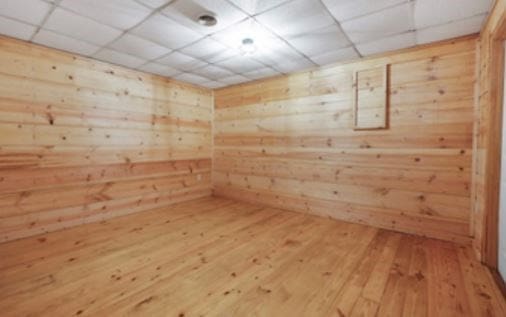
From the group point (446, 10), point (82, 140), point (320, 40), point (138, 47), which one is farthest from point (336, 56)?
point (82, 140)

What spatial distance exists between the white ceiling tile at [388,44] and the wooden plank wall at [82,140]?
3047mm

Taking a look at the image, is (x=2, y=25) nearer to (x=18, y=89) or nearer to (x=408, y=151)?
(x=18, y=89)

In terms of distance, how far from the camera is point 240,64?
3.49 metres

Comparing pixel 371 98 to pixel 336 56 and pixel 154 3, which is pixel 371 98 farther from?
pixel 154 3

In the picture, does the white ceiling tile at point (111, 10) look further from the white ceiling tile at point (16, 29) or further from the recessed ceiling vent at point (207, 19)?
the white ceiling tile at point (16, 29)

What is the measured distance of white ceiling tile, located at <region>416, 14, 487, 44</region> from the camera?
90.0 inches

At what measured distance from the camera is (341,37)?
262cm

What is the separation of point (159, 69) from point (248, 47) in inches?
63.3

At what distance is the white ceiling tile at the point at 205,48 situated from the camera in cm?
276

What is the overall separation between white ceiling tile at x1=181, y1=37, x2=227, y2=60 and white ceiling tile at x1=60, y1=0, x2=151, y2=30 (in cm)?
68

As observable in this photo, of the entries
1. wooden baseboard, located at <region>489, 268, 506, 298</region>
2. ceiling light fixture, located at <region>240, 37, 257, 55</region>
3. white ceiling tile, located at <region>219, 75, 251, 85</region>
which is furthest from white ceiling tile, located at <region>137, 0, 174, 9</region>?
wooden baseboard, located at <region>489, 268, 506, 298</region>

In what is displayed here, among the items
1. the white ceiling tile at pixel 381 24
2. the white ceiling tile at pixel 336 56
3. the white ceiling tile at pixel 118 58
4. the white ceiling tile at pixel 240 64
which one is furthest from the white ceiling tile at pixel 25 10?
the white ceiling tile at pixel 336 56

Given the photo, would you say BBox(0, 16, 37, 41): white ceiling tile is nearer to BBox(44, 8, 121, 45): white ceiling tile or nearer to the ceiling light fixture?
BBox(44, 8, 121, 45): white ceiling tile

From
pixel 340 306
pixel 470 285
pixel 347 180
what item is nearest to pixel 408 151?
pixel 347 180
